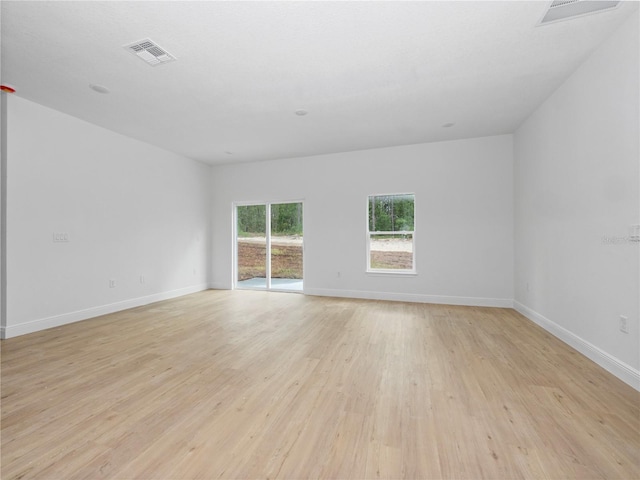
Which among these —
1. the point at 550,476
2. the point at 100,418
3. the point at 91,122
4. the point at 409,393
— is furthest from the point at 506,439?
the point at 91,122

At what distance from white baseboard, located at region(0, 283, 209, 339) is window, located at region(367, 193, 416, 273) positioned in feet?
13.5

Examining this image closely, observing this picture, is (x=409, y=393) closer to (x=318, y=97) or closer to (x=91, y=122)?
(x=318, y=97)

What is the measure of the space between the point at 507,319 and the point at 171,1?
17.1 ft

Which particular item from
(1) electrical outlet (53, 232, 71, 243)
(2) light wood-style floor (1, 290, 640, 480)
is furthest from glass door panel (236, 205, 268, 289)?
(1) electrical outlet (53, 232, 71, 243)

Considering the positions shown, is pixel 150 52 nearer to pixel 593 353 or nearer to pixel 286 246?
pixel 286 246

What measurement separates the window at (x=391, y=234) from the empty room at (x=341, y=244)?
0.05m

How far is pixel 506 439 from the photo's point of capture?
162 centimetres

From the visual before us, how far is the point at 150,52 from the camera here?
2572mm

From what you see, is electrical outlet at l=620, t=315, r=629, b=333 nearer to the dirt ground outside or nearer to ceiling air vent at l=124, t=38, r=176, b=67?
the dirt ground outside

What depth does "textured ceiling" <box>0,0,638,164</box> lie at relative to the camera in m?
2.15

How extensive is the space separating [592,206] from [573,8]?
5.55ft

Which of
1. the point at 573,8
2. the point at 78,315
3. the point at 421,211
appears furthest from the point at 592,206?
the point at 78,315

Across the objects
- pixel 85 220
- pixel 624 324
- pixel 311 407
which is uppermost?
pixel 85 220

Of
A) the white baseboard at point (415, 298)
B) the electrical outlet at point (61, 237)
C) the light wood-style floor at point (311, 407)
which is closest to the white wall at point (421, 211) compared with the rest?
the white baseboard at point (415, 298)
